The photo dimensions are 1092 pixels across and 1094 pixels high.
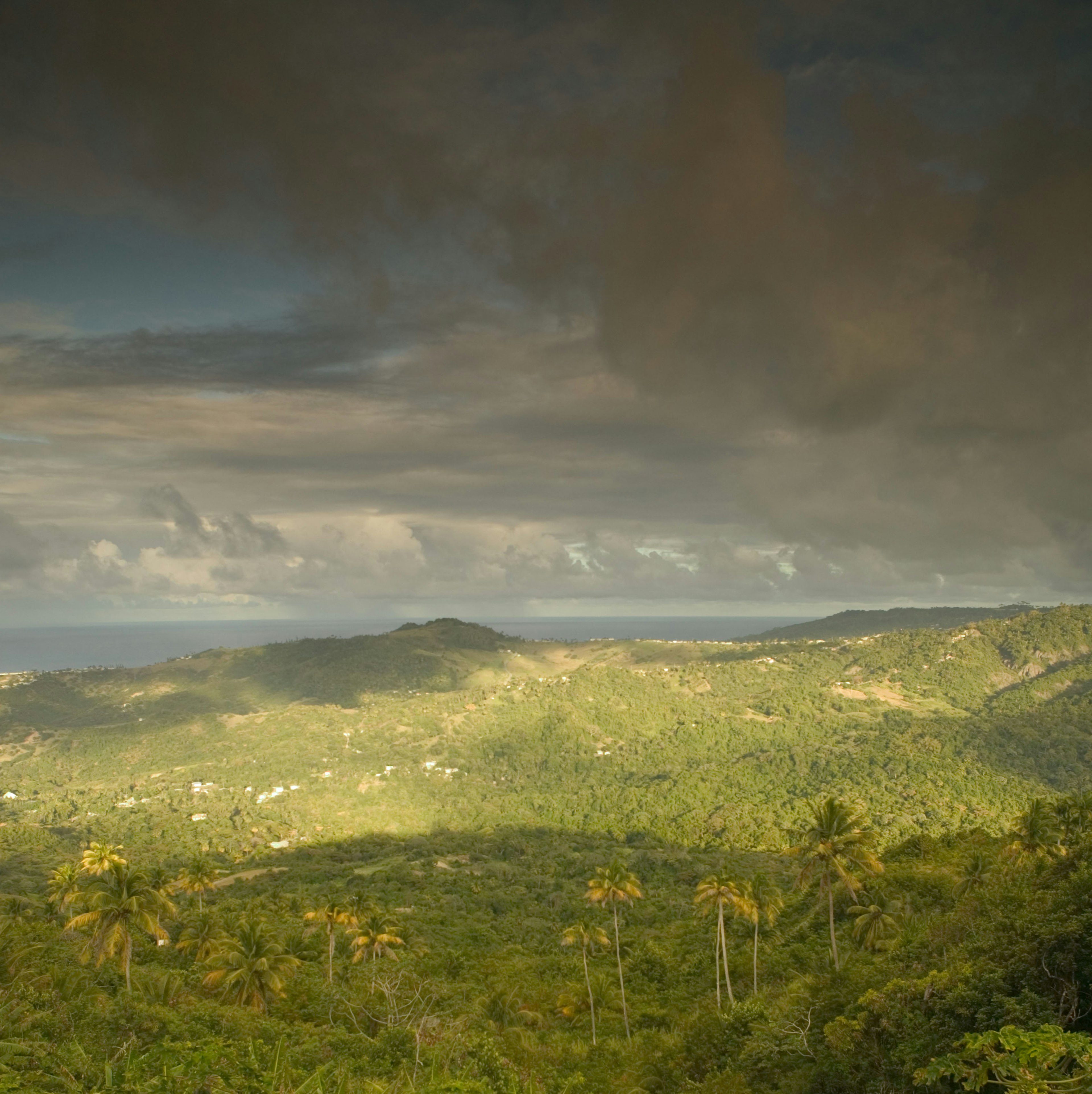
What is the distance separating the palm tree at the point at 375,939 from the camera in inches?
Result: 2094

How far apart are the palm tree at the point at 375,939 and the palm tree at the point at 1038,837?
4600 cm

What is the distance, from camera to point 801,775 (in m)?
173

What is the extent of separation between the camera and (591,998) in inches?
1937

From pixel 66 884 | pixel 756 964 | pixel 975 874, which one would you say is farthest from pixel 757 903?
pixel 66 884

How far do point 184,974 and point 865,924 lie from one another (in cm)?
4574

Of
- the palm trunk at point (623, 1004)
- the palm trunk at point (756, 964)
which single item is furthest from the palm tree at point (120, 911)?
the palm trunk at point (756, 964)

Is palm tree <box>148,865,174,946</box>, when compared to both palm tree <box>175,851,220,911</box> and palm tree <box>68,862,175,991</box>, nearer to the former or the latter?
palm tree <box>175,851,220,911</box>

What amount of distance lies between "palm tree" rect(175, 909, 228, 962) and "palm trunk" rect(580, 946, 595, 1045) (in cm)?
2503

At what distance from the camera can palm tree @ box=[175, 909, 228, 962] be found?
50344 mm

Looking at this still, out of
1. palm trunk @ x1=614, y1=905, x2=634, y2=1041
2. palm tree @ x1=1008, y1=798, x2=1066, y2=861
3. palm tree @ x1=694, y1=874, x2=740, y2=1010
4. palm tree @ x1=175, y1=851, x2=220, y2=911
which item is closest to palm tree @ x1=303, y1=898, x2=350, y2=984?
palm tree @ x1=175, y1=851, x2=220, y2=911

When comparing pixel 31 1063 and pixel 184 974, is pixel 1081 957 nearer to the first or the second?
pixel 31 1063

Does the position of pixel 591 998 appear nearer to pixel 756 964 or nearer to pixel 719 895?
pixel 756 964

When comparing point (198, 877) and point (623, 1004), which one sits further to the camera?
point (198, 877)

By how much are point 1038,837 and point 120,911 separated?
57303 mm
